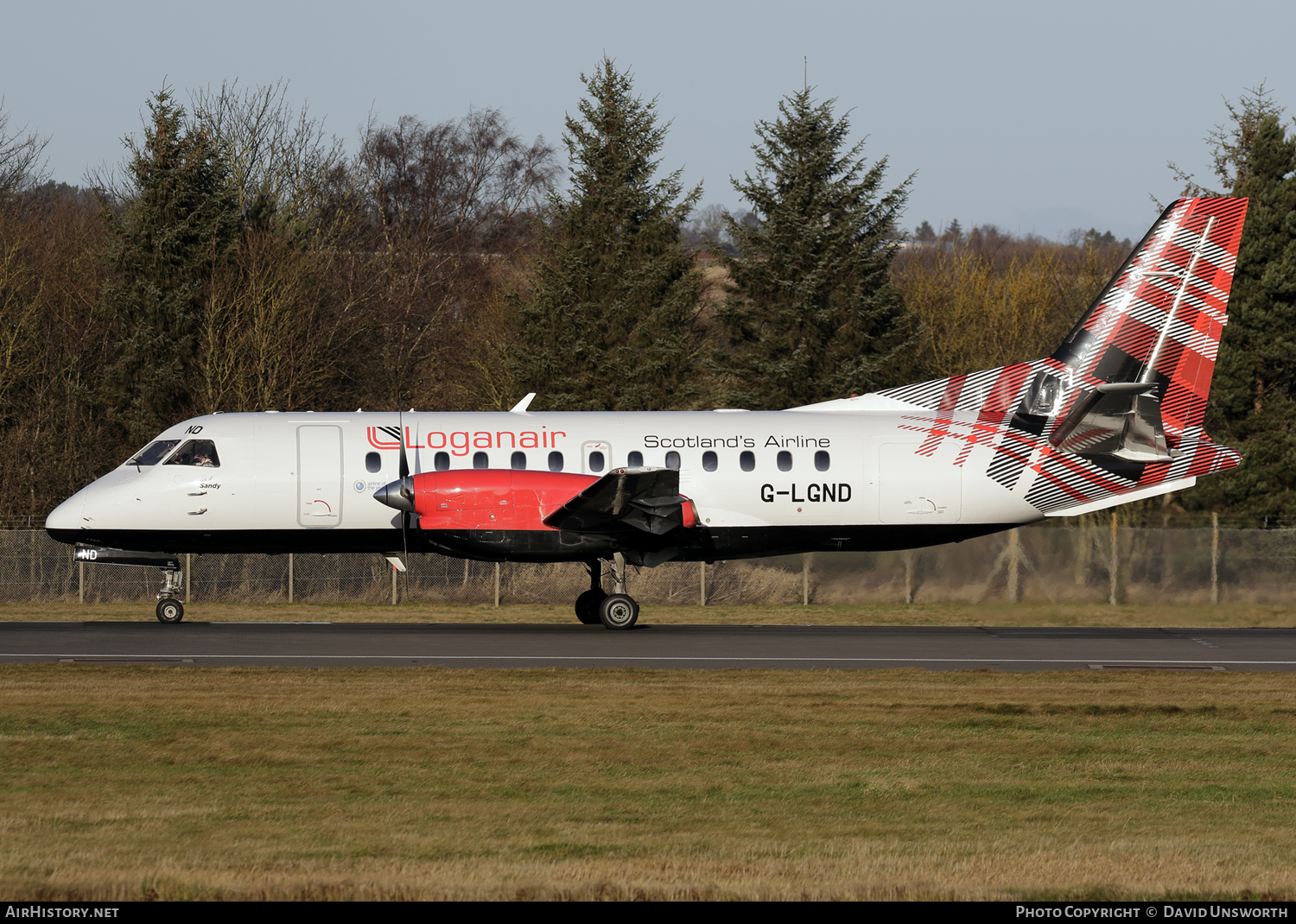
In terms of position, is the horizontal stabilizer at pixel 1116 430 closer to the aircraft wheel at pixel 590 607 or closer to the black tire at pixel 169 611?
the aircraft wheel at pixel 590 607

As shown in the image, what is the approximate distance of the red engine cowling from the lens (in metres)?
21.4

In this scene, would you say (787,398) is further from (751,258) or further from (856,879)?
(856,879)

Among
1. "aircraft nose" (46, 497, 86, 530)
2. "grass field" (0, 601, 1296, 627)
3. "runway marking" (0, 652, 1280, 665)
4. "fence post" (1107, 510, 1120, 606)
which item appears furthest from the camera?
"fence post" (1107, 510, 1120, 606)

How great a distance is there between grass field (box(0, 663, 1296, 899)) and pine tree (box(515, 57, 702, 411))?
79.8 ft

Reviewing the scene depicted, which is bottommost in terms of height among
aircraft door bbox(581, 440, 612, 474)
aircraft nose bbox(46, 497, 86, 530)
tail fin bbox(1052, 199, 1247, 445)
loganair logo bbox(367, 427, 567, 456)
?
aircraft nose bbox(46, 497, 86, 530)

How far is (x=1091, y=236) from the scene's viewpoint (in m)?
61.2

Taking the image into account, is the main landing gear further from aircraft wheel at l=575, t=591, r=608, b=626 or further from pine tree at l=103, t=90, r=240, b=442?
pine tree at l=103, t=90, r=240, b=442

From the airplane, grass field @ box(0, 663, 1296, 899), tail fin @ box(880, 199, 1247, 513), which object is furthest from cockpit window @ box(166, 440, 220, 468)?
tail fin @ box(880, 199, 1247, 513)

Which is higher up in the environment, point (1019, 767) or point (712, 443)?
point (712, 443)

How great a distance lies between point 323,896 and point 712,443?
16.5m

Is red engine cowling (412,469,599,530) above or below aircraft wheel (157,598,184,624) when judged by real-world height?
above

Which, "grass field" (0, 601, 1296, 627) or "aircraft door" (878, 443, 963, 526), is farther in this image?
"grass field" (0, 601, 1296, 627)

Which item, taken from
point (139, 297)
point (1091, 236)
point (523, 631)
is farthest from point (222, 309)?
point (1091, 236)

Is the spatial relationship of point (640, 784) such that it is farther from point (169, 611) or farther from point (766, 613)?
point (766, 613)
